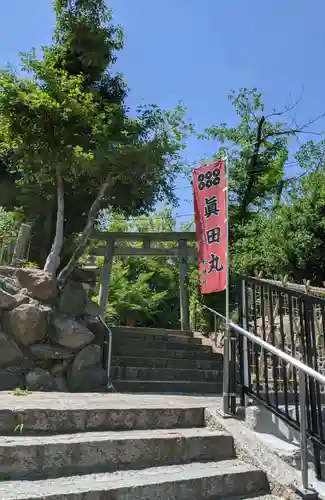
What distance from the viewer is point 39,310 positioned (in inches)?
251

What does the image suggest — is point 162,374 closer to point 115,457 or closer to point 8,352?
point 8,352

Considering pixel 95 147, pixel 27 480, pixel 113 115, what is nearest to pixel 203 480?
pixel 27 480

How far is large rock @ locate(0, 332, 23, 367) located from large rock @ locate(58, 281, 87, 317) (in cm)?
112

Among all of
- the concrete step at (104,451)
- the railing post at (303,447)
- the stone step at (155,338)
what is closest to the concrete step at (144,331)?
the stone step at (155,338)

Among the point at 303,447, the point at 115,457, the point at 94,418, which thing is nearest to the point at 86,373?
the point at 94,418

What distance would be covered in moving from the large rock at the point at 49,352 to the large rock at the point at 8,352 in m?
0.23

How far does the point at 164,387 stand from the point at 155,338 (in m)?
2.40

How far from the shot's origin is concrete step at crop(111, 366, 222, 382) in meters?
7.00

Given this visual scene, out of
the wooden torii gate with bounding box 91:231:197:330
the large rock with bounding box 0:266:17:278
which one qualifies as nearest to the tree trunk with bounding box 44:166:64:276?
the large rock with bounding box 0:266:17:278

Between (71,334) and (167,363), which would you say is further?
(167,363)

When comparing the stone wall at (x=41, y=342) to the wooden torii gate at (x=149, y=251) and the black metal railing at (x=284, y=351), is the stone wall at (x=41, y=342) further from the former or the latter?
the wooden torii gate at (x=149, y=251)

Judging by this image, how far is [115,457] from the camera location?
283 centimetres

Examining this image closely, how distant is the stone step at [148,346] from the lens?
26.2 ft

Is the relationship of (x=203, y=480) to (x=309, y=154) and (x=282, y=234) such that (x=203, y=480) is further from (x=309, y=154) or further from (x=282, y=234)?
(x=309, y=154)
